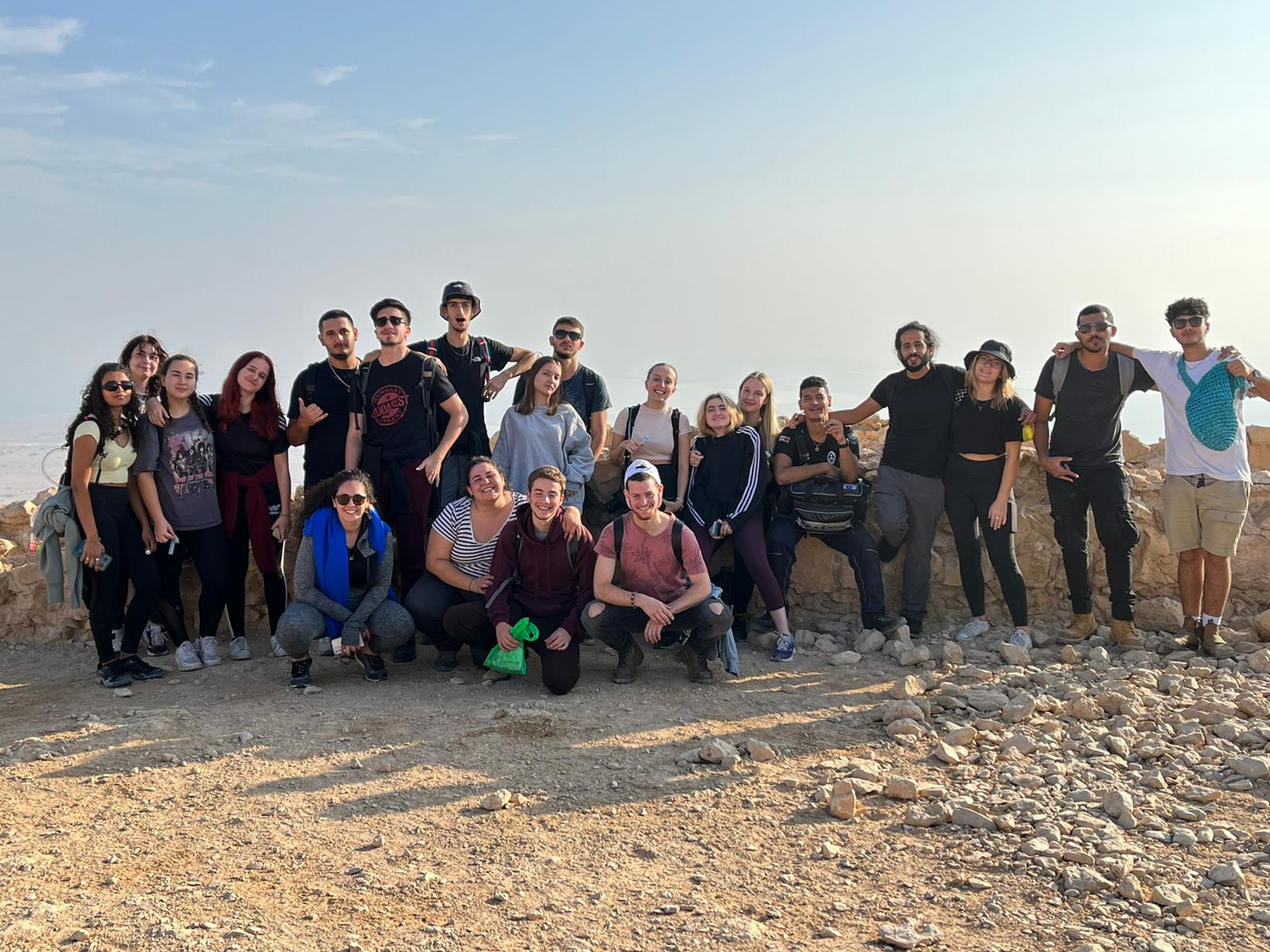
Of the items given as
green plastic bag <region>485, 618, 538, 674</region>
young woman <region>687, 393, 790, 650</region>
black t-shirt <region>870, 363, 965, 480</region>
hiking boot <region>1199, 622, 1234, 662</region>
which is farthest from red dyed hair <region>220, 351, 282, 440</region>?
hiking boot <region>1199, 622, 1234, 662</region>

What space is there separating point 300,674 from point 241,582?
1.11 m

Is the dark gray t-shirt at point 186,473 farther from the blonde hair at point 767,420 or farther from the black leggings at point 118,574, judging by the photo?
the blonde hair at point 767,420

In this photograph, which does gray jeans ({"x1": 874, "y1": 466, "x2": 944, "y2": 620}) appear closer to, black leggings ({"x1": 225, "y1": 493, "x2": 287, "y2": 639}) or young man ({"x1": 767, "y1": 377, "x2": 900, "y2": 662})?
young man ({"x1": 767, "y1": 377, "x2": 900, "y2": 662})

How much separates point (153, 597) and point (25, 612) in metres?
2.17

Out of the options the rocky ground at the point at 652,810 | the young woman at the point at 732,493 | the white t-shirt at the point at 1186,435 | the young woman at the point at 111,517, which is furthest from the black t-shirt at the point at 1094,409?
the young woman at the point at 111,517

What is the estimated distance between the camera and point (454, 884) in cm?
380

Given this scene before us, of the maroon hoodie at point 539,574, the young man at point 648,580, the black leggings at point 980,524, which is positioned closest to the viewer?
the young man at point 648,580

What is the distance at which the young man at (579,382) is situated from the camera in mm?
7332

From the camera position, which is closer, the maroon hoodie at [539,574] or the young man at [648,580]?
the young man at [648,580]

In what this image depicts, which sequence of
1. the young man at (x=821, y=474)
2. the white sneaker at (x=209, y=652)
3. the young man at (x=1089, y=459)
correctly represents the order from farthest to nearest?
1. the young man at (x=821, y=474)
2. the young man at (x=1089, y=459)
3. the white sneaker at (x=209, y=652)

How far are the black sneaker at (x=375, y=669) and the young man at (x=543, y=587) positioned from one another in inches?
22.0

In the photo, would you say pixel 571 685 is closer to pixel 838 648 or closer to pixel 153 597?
pixel 838 648

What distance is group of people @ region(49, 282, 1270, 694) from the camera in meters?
6.16

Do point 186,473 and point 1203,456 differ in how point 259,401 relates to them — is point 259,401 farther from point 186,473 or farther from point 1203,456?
point 1203,456
